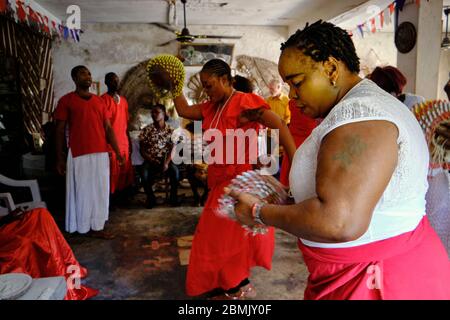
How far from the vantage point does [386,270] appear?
0.90 m

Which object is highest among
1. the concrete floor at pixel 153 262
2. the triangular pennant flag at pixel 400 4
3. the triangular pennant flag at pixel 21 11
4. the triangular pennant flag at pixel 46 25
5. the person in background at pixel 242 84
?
the triangular pennant flag at pixel 46 25

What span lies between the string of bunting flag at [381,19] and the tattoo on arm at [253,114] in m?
3.48

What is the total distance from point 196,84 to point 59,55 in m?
2.88

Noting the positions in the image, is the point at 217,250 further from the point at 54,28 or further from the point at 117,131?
the point at 54,28

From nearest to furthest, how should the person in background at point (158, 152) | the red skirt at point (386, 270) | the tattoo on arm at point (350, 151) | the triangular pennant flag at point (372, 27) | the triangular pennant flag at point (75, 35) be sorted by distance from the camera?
1. the tattoo on arm at point (350, 151)
2. the red skirt at point (386, 270)
3. the person in background at point (158, 152)
4. the triangular pennant flag at point (372, 27)
5. the triangular pennant flag at point (75, 35)

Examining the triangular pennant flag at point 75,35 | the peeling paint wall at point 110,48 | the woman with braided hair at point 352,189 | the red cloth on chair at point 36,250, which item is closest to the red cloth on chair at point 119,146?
the red cloth on chair at point 36,250

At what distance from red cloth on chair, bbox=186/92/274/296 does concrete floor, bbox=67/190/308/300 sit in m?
0.29

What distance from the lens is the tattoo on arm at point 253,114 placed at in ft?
7.47

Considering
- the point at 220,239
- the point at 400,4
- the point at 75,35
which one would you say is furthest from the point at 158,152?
the point at 400,4

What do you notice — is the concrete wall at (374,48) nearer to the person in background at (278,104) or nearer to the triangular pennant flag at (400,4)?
the person in background at (278,104)

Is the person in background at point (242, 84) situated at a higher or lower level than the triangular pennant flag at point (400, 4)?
lower

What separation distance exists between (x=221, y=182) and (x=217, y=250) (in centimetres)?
47

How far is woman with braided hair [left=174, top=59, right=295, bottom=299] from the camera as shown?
93.3 inches

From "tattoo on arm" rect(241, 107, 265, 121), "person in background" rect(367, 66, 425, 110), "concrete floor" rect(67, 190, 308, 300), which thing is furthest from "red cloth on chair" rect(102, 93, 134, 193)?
"person in background" rect(367, 66, 425, 110)
